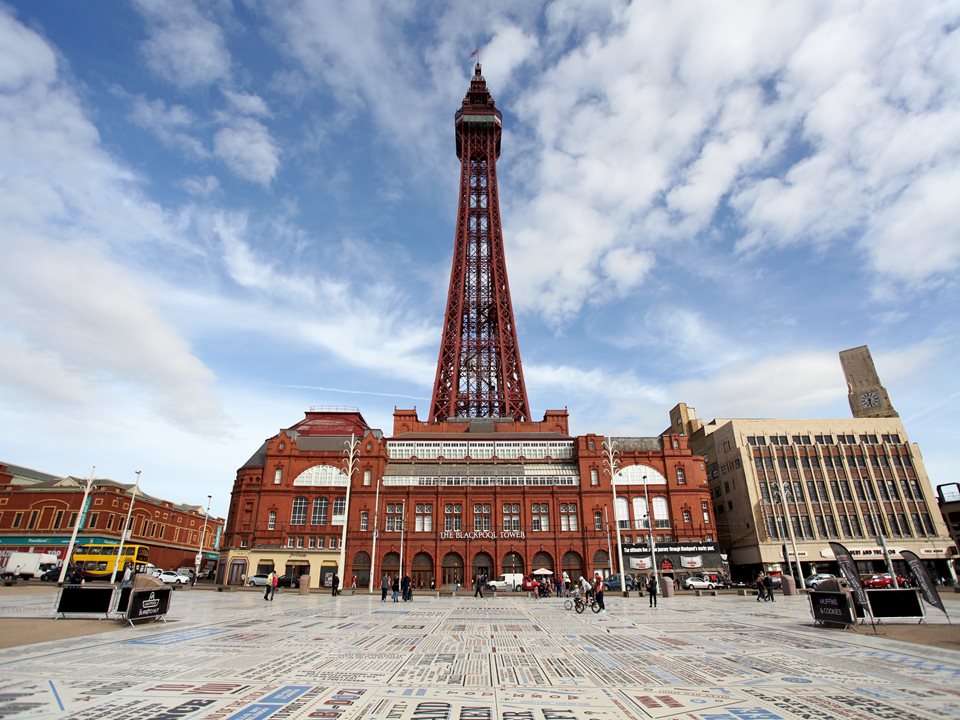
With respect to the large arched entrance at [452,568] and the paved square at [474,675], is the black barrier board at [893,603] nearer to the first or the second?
the paved square at [474,675]

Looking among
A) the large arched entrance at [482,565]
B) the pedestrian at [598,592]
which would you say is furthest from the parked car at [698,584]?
the pedestrian at [598,592]

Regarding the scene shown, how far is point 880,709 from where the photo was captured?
6.76 meters

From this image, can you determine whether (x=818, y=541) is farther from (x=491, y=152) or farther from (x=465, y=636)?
(x=491, y=152)

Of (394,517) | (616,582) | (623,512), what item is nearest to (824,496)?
(623,512)

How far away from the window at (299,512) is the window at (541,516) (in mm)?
24707

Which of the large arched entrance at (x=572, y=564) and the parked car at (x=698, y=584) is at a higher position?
the large arched entrance at (x=572, y=564)

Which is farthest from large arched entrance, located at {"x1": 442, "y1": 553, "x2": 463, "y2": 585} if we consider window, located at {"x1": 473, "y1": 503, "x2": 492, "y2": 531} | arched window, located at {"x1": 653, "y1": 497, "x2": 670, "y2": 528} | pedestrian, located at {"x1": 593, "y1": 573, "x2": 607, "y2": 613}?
pedestrian, located at {"x1": 593, "y1": 573, "x2": 607, "y2": 613}

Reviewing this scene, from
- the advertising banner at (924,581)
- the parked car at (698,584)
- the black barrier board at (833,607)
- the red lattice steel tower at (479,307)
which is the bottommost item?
the parked car at (698,584)

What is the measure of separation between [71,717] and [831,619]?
1806 cm

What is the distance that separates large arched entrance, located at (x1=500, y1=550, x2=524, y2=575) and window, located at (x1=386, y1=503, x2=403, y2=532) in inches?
457

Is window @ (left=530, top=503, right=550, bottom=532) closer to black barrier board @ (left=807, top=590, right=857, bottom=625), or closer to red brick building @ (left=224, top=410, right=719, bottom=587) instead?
red brick building @ (left=224, top=410, right=719, bottom=587)

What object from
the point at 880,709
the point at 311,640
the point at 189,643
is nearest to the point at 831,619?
the point at 880,709

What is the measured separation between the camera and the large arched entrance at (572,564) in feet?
176

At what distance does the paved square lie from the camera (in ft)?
21.7
